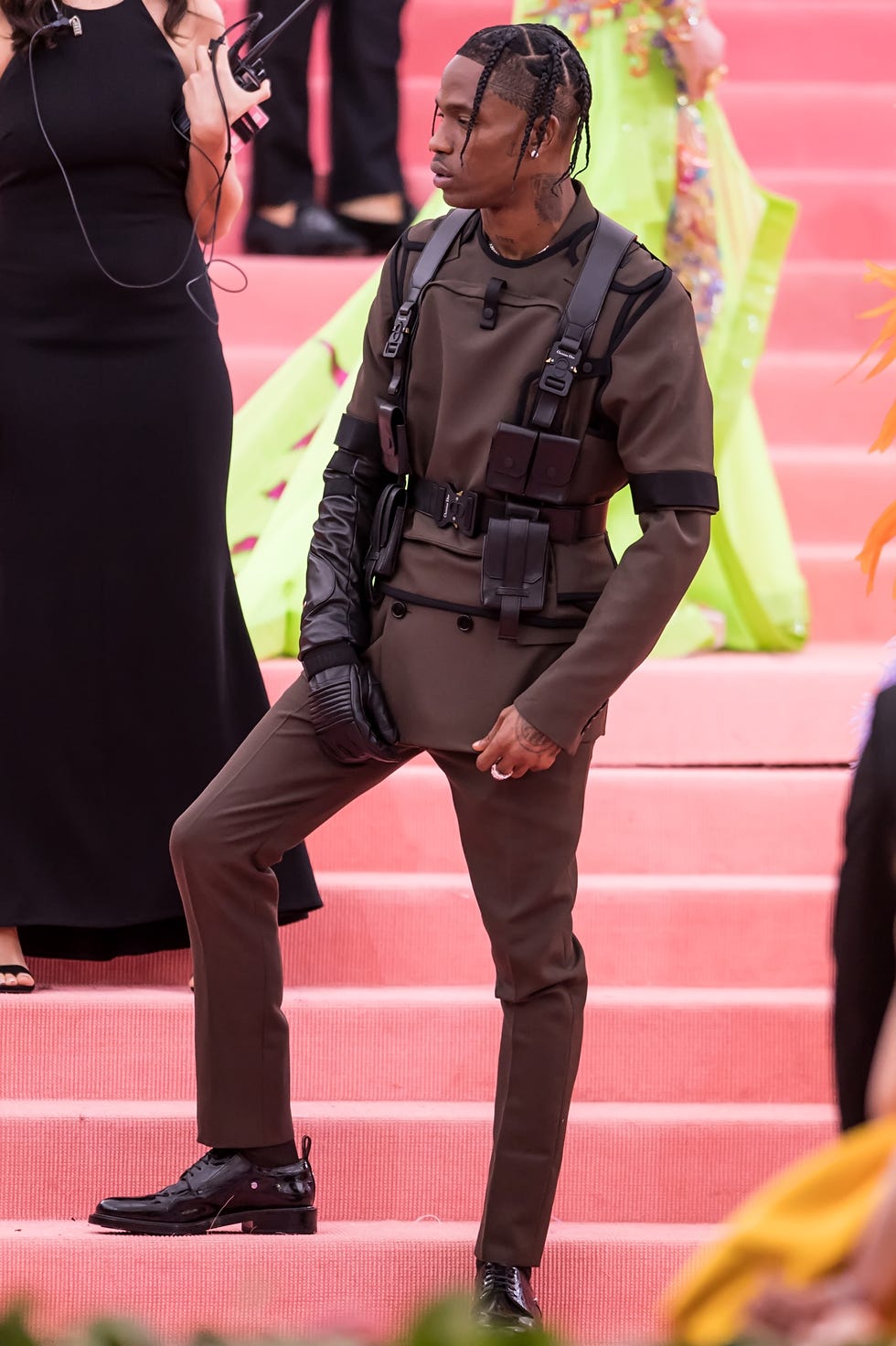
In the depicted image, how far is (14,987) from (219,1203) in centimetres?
75

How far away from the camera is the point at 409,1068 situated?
3.46 meters

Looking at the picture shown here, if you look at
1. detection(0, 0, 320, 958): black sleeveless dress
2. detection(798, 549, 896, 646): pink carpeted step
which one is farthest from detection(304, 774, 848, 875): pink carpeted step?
detection(798, 549, 896, 646): pink carpeted step

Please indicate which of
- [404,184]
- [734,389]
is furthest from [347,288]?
[734,389]

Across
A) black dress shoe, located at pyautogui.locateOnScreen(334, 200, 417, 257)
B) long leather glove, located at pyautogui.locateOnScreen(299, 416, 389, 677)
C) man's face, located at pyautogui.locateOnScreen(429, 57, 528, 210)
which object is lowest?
black dress shoe, located at pyautogui.locateOnScreen(334, 200, 417, 257)

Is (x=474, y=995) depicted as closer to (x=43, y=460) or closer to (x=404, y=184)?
(x=43, y=460)

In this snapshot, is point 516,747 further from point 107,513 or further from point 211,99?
point 211,99

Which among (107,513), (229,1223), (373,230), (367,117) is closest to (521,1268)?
(229,1223)

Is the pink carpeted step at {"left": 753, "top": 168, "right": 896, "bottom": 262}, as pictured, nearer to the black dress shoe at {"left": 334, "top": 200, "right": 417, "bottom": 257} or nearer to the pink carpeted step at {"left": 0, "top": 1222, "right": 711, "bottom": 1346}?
the black dress shoe at {"left": 334, "top": 200, "right": 417, "bottom": 257}

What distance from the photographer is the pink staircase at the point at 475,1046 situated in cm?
293

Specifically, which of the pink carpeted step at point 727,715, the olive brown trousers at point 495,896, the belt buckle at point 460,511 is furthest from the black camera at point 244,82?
the pink carpeted step at point 727,715

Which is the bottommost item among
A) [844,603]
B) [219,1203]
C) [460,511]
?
[844,603]

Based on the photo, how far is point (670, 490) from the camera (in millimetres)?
2654

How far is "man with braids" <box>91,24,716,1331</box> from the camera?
8.73ft

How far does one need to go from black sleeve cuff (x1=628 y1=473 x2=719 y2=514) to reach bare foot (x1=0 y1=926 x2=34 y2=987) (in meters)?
1.46
